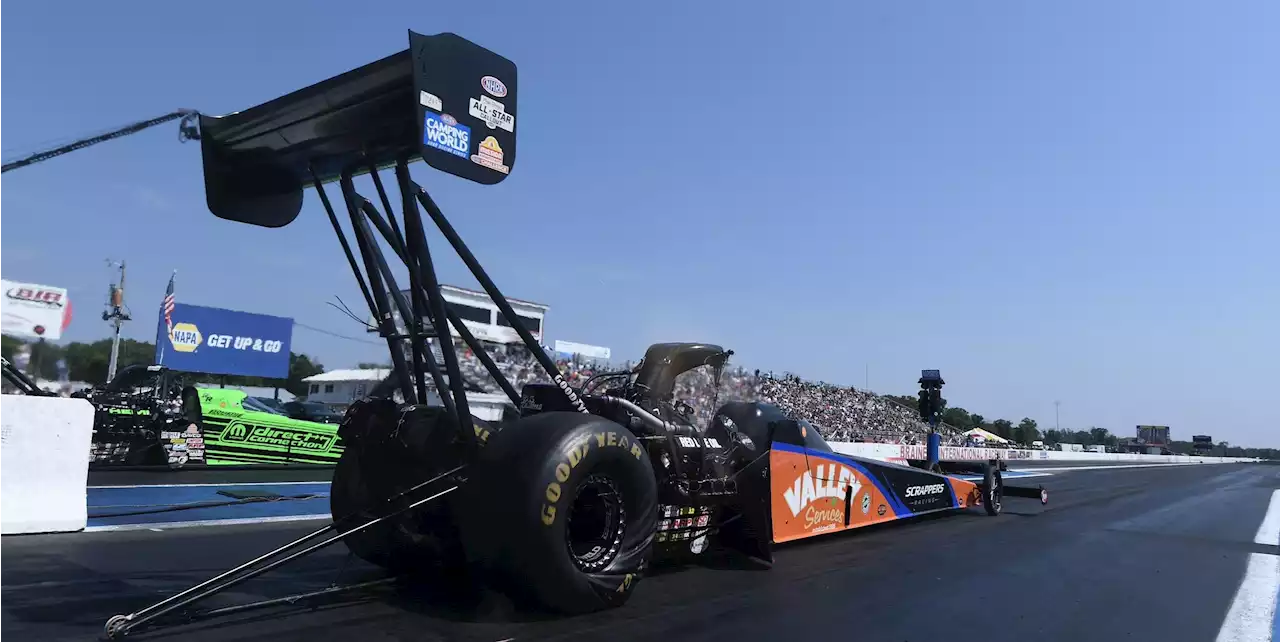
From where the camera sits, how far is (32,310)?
33.8 m

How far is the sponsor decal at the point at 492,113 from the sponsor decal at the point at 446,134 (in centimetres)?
13

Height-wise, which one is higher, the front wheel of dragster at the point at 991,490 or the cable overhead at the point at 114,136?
the cable overhead at the point at 114,136

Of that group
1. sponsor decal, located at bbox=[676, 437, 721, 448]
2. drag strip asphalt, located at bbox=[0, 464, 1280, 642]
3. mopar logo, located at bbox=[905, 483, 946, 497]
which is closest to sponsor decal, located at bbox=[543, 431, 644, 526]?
drag strip asphalt, located at bbox=[0, 464, 1280, 642]

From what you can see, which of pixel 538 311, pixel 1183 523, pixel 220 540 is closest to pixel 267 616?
pixel 220 540

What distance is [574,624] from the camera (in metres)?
4.57

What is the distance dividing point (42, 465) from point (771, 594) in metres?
7.04

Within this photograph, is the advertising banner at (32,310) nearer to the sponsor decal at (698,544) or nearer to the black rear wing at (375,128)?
the black rear wing at (375,128)

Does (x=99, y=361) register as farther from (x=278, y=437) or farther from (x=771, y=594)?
(x=771, y=594)

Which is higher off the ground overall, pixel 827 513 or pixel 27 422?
pixel 27 422

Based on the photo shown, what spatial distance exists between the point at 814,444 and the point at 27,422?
769 centimetres

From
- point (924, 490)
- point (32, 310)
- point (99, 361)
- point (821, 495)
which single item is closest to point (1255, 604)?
point (821, 495)

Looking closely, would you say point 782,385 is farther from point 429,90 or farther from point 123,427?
point 429,90

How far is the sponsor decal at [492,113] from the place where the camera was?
4.68 meters

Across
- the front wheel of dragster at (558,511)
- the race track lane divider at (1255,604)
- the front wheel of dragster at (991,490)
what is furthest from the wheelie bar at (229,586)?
the front wheel of dragster at (991,490)
